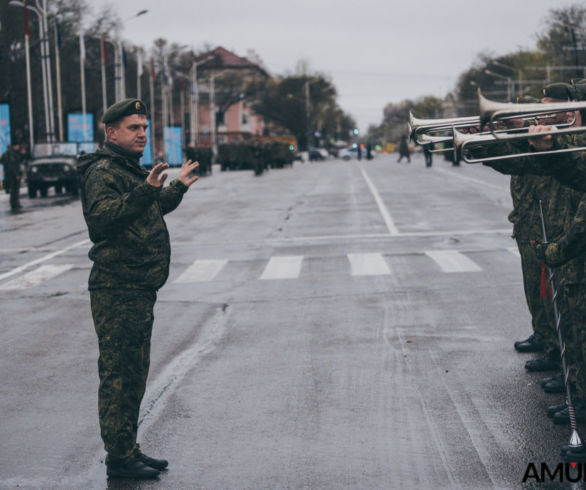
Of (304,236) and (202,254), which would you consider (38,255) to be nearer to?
(202,254)

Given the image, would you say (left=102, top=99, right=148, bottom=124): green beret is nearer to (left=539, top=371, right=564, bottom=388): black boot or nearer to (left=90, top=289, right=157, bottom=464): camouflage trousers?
(left=90, top=289, right=157, bottom=464): camouflage trousers

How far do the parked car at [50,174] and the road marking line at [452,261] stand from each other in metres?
23.0

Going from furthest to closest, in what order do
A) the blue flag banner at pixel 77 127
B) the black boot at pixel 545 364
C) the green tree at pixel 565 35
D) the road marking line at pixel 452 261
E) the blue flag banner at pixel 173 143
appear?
1. the green tree at pixel 565 35
2. the blue flag banner at pixel 173 143
3. the blue flag banner at pixel 77 127
4. the road marking line at pixel 452 261
5. the black boot at pixel 545 364

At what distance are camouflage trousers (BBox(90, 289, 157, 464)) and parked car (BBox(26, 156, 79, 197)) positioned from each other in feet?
104

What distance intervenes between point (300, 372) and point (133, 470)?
267 cm

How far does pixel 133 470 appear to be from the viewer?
520cm

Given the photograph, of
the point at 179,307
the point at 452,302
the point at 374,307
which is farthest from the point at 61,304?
the point at 452,302

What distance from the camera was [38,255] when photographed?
55.7ft

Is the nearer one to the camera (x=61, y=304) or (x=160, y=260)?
(x=160, y=260)

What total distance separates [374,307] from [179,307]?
2.16 metres

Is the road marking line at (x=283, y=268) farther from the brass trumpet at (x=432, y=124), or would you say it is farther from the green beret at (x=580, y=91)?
the green beret at (x=580, y=91)

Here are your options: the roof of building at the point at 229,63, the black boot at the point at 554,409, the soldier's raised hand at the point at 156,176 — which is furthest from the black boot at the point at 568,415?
the roof of building at the point at 229,63

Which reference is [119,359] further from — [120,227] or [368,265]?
[368,265]

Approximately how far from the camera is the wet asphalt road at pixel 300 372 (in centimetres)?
542
